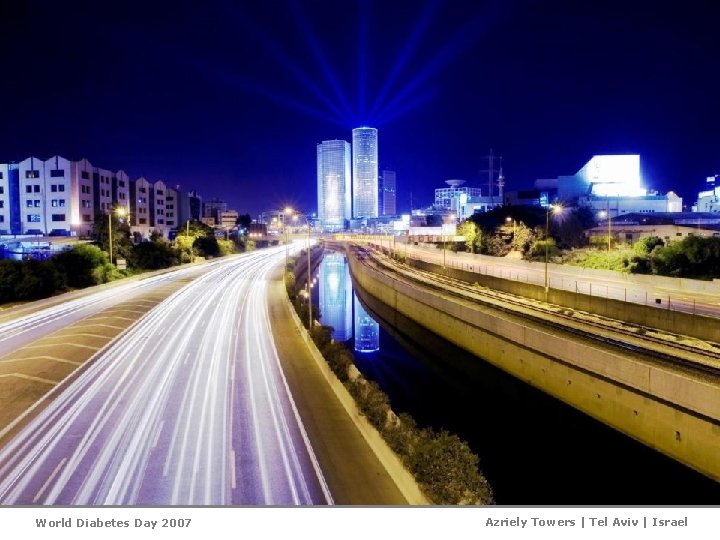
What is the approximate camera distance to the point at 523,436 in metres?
22.8

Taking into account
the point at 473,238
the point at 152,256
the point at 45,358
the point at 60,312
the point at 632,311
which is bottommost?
the point at 45,358

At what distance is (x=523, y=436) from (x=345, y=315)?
34253 mm

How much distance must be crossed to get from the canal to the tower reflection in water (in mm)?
2916

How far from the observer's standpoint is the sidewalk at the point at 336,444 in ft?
40.7

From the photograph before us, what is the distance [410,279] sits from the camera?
55312mm

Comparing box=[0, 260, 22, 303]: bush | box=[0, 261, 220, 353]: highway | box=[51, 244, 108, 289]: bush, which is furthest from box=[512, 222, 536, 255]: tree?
box=[0, 260, 22, 303]: bush

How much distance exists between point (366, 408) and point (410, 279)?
3966 centimetres

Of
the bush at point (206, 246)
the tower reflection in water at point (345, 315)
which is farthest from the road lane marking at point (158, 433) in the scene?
the bush at point (206, 246)

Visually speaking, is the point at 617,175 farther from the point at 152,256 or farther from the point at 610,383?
the point at 610,383

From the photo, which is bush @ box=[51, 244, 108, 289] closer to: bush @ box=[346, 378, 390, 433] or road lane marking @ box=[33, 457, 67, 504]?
road lane marking @ box=[33, 457, 67, 504]

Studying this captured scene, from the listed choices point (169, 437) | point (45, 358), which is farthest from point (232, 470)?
point (45, 358)

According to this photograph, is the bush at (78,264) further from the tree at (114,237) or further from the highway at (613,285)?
the highway at (613,285)

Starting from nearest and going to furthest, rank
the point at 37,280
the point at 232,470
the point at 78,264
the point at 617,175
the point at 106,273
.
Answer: the point at 232,470
the point at 37,280
the point at 78,264
the point at 106,273
the point at 617,175

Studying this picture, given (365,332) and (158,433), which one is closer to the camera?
(158,433)
